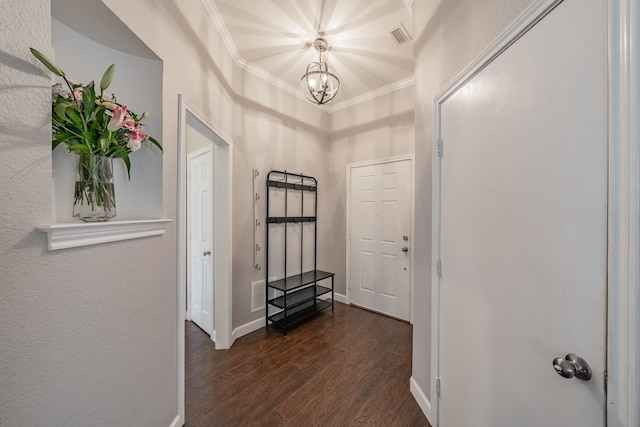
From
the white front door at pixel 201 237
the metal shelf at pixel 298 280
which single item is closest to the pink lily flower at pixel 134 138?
the white front door at pixel 201 237

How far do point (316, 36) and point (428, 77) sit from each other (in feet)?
4.05

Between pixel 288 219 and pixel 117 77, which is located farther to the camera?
pixel 288 219

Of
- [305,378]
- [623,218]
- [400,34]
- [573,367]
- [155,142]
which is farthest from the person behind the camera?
[400,34]

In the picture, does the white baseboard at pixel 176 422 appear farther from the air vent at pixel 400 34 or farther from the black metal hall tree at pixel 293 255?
the air vent at pixel 400 34

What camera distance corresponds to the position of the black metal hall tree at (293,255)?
2820mm

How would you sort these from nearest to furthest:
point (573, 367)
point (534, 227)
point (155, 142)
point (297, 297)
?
1. point (573, 367)
2. point (534, 227)
3. point (155, 142)
4. point (297, 297)

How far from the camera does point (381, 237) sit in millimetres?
3209

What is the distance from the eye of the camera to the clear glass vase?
0.99m

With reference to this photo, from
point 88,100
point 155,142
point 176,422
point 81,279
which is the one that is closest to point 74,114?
point 88,100

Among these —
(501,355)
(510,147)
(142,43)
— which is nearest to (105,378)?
(142,43)

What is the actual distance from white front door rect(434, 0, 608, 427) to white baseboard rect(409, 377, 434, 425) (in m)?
0.32

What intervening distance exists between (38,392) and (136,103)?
51.1 inches

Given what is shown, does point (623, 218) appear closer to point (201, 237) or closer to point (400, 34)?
point (400, 34)

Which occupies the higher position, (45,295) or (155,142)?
(155,142)
